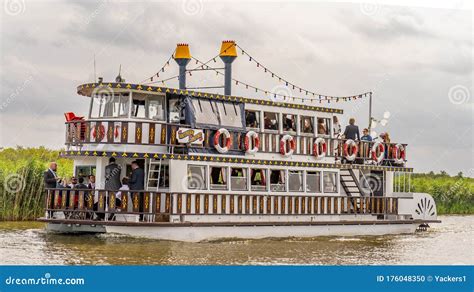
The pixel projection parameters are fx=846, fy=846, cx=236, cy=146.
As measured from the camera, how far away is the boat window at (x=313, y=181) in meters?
25.6

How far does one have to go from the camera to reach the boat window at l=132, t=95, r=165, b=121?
22.2 metres

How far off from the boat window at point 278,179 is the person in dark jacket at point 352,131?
3476 mm

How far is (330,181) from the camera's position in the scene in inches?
1036

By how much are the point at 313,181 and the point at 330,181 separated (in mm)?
784

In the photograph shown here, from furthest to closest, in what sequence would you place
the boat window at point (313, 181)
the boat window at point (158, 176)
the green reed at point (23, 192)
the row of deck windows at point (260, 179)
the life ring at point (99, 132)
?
1. the green reed at point (23, 192)
2. the boat window at point (313, 181)
3. the row of deck windows at point (260, 179)
4. the boat window at point (158, 176)
5. the life ring at point (99, 132)

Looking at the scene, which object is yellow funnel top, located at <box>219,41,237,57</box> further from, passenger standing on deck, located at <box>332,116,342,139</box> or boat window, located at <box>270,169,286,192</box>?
passenger standing on deck, located at <box>332,116,342,139</box>

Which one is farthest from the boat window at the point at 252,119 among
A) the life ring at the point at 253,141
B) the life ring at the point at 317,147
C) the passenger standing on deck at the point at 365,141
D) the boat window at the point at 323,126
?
the passenger standing on deck at the point at 365,141

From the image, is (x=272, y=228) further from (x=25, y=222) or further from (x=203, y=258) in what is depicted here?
(x=25, y=222)

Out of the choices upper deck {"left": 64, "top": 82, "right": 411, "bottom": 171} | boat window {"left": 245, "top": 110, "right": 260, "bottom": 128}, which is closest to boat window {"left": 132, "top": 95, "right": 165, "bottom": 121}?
upper deck {"left": 64, "top": 82, "right": 411, "bottom": 171}

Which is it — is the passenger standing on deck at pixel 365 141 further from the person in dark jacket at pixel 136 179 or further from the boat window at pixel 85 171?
the boat window at pixel 85 171

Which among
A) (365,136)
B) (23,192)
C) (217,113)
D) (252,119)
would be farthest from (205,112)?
(23,192)

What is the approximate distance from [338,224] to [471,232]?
6730 millimetres

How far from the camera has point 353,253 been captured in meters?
21.0

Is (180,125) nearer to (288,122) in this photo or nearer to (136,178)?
(136,178)
